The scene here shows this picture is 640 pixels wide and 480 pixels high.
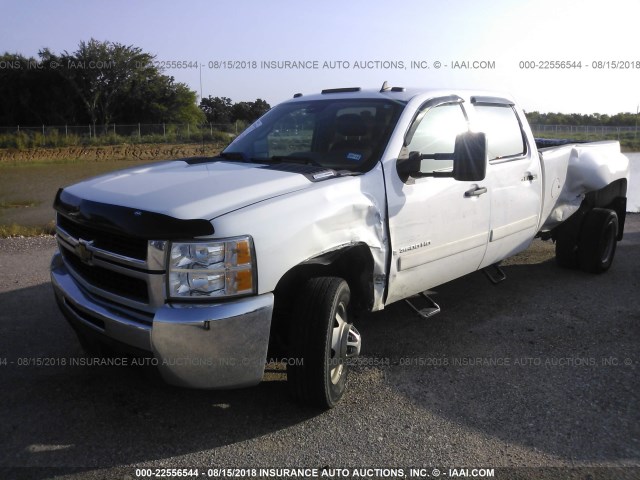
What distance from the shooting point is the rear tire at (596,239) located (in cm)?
629

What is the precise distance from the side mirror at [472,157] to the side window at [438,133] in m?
0.47

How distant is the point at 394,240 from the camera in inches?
147

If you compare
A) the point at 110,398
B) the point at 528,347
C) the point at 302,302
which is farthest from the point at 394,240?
the point at 110,398

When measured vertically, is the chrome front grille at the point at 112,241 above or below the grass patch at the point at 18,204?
above

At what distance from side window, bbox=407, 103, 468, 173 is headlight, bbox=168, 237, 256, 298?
5.60 feet

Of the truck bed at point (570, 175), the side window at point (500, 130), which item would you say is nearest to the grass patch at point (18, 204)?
the side window at point (500, 130)

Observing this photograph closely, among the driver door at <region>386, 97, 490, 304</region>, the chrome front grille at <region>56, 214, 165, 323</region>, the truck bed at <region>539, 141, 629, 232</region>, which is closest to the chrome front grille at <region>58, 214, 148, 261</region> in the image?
the chrome front grille at <region>56, 214, 165, 323</region>

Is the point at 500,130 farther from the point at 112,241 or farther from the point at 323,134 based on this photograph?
the point at 112,241

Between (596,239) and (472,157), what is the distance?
3468 mm

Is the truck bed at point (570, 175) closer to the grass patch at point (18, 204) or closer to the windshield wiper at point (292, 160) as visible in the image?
the windshield wiper at point (292, 160)

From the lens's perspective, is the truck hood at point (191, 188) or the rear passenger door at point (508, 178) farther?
the rear passenger door at point (508, 178)

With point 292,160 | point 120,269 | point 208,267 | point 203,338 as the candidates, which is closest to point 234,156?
point 292,160

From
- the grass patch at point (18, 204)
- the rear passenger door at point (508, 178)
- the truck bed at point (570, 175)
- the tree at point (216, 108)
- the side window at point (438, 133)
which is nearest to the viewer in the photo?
the side window at point (438, 133)

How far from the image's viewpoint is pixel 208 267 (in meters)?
2.82
